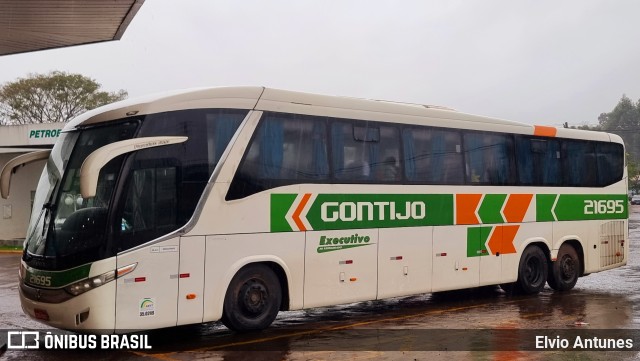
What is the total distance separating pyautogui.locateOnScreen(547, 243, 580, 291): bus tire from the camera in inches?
598

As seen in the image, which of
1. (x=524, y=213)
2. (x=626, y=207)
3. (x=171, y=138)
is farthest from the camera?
(x=626, y=207)

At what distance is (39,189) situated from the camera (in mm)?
9539

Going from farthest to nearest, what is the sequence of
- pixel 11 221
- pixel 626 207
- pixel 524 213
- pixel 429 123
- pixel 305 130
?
1. pixel 11 221
2. pixel 626 207
3. pixel 524 213
4. pixel 429 123
5. pixel 305 130

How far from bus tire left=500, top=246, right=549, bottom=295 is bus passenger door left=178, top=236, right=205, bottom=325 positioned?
24.9 feet

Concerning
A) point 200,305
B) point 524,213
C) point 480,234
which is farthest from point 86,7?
point 524,213

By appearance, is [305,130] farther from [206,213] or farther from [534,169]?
[534,169]

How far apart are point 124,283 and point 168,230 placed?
0.90m

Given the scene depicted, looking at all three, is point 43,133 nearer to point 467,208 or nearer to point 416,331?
point 467,208

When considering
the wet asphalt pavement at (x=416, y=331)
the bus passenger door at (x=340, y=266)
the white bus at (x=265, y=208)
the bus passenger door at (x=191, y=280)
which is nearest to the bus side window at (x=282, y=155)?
the white bus at (x=265, y=208)

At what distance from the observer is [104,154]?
8.47 metres

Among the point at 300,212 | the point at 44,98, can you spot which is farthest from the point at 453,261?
the point at 44,98

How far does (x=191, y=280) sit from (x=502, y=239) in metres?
7.08

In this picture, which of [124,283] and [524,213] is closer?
[124,283]

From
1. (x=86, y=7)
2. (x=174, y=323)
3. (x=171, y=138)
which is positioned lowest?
(x=174, y=323)
